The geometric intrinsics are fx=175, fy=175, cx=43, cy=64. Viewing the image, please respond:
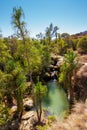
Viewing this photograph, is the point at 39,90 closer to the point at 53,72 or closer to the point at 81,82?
the point at 81,82

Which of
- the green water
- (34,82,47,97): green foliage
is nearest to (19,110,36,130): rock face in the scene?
(34,82,47,97): green foliage

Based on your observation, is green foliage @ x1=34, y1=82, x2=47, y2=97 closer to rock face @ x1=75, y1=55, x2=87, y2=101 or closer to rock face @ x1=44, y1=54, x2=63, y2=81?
rock face @ x1=75, y1=55, x2=87, y2=101

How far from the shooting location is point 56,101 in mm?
A: 28969

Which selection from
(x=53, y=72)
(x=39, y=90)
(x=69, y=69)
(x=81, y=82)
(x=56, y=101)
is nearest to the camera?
(x=39, y=90)

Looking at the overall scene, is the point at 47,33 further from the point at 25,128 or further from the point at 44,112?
the point at 25,128

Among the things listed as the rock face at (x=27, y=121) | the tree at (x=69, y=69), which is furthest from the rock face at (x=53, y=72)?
the rock face at (x=27, y=121)

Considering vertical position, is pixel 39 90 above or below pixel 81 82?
above

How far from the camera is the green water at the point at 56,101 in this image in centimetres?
2443

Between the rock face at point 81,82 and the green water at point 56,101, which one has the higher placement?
the rock face at point 81,82

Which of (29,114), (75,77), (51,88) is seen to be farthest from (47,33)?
(29,114)

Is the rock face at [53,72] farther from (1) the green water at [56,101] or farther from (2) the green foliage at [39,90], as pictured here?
(2) the green foliage at [39,90]

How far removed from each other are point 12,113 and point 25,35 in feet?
33.0

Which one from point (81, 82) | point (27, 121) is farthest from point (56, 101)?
point (27, 121)

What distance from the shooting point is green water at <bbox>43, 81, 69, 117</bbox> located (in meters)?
24.4
